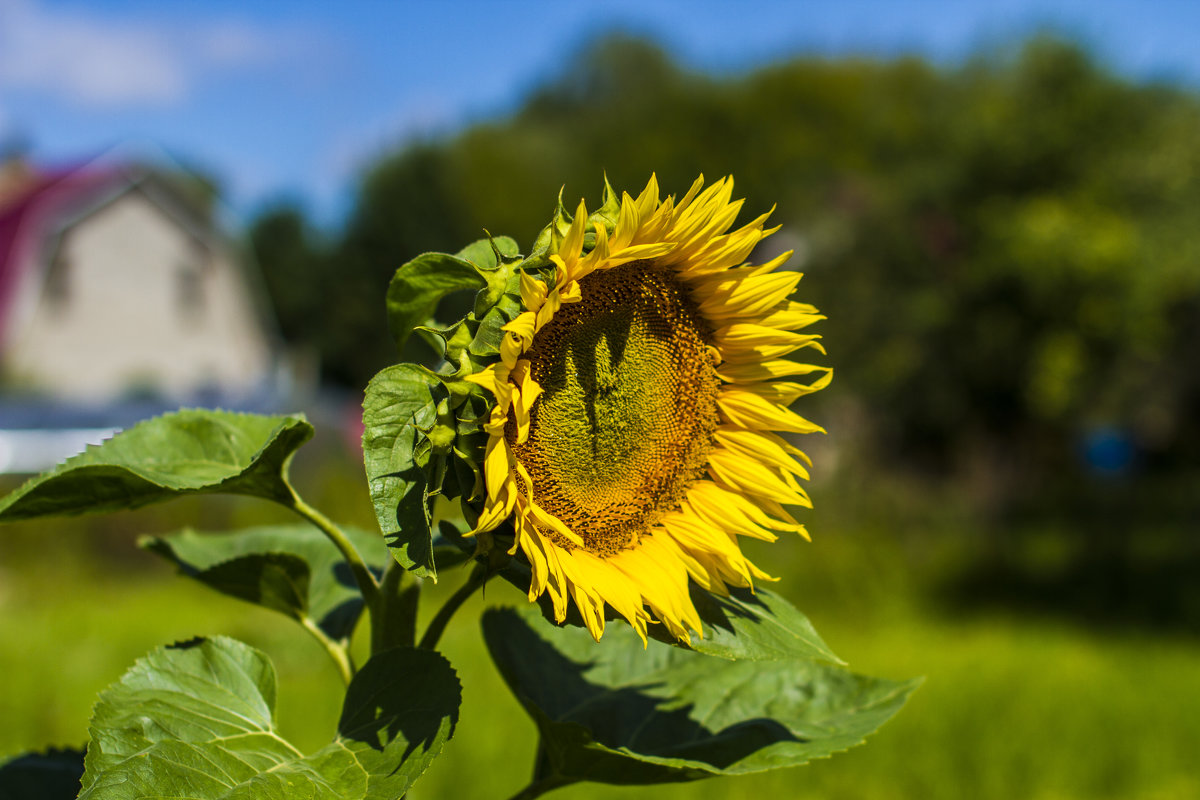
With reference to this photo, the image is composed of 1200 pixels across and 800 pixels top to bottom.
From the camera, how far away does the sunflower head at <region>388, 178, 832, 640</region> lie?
2.41 ft

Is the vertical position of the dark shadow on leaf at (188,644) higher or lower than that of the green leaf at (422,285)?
lower

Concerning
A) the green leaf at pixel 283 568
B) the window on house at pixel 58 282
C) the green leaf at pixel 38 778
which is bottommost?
the green leaf at pixel 38 778

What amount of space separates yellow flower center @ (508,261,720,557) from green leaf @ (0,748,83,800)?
524 millimetres

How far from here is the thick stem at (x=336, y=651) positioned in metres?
0.93

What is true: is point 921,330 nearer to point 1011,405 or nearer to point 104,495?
point 1011,405

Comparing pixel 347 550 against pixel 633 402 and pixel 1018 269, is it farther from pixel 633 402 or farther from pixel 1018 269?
pixel 1018 269

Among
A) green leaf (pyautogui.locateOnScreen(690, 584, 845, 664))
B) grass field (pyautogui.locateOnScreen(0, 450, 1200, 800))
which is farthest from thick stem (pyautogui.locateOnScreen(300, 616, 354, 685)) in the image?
grass field (pyautogui.locateOnScreen(0, 450, 1200, 800))

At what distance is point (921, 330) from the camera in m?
9.25

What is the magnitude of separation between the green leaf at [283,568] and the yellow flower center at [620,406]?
0.88 ft

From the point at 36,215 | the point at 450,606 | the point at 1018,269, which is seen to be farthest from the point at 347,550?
the point at 36,215

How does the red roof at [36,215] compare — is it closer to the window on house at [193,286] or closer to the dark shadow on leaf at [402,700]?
the window on house at [193,286]

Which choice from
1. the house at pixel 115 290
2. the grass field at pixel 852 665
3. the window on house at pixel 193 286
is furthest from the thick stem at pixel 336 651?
the window on house at pixel 193 286

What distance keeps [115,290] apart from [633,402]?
19044 millimetres

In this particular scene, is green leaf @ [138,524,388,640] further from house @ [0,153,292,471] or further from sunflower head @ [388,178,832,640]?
house @ [0,153,292,471]
